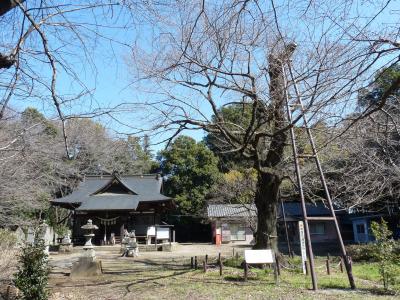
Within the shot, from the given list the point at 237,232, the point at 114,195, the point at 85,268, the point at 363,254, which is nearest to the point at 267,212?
the point at 85,268

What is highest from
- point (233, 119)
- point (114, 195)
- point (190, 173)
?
point (190, 173)

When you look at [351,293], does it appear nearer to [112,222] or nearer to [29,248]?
[29,248]

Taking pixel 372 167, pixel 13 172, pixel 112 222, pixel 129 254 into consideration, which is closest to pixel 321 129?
pixel 372 167

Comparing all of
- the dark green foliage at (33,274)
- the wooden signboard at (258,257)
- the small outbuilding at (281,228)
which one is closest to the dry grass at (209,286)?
the wooden signboard at (258,257)

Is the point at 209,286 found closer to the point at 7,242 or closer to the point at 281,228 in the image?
the point at 7,242

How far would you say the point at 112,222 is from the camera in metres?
30.7

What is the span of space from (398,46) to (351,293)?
6.79 m

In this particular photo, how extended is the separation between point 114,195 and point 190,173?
33.9ft

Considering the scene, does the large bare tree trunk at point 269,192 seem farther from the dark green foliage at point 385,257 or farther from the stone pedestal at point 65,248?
the stone pedestal at point 65,248

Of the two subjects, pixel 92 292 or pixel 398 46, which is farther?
pixel 92 292

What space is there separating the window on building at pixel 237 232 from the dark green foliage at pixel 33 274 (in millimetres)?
30408

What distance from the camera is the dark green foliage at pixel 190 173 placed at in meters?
39.8

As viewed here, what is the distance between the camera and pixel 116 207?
97.3ft

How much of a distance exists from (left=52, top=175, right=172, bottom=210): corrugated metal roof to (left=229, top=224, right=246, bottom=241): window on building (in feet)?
29.0
